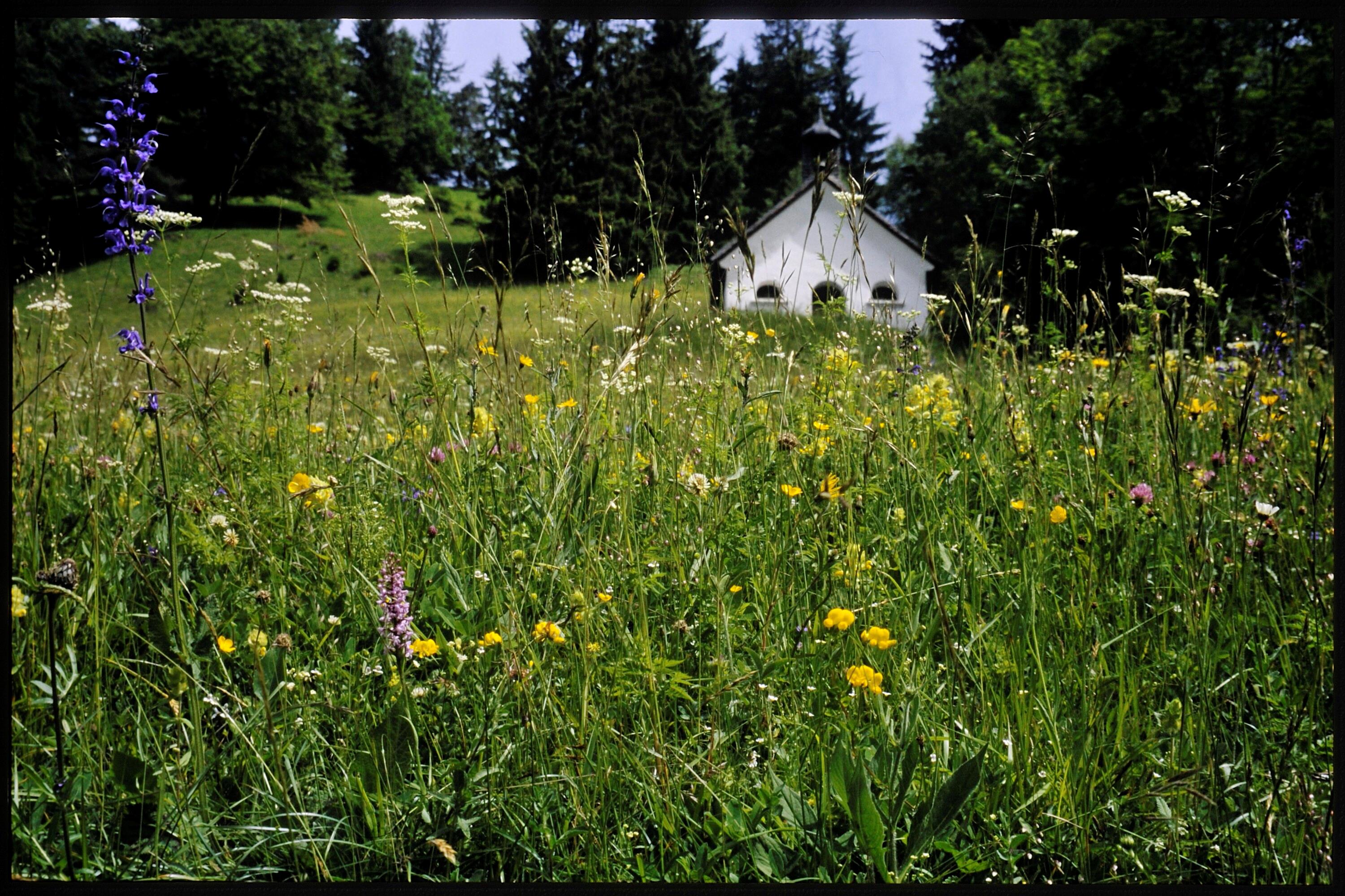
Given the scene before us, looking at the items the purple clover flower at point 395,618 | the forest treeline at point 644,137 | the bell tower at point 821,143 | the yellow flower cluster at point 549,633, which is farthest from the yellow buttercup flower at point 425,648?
the bell tower at point 821,143

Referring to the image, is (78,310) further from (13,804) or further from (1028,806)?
(1028,806)

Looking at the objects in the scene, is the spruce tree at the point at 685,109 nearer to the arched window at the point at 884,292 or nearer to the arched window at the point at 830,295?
the arched window at the point at 884,292

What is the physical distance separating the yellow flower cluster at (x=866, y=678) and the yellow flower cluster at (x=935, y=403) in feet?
3.93

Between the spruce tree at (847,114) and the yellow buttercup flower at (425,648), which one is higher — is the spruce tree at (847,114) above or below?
above

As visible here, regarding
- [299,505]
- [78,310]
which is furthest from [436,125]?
[299,505]

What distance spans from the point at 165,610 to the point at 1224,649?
6.18ft

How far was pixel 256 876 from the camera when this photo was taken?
3.52ft

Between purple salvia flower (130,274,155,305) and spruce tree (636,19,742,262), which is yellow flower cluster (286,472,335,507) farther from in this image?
spruce tree (636,19,742,262)

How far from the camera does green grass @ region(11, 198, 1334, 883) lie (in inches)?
42.0

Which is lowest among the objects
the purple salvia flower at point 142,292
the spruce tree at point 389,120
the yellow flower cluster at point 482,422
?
the yellow flower cluster at point 482,422

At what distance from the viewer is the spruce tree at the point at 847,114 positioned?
2.08 m

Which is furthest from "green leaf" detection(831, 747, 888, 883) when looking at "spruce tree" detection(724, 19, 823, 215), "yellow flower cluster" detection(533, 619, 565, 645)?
"spruce tree" detection(724, 19, 823, 215)

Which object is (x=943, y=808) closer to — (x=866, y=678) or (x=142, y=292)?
(x=866, y=678)

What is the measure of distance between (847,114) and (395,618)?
31.8m
